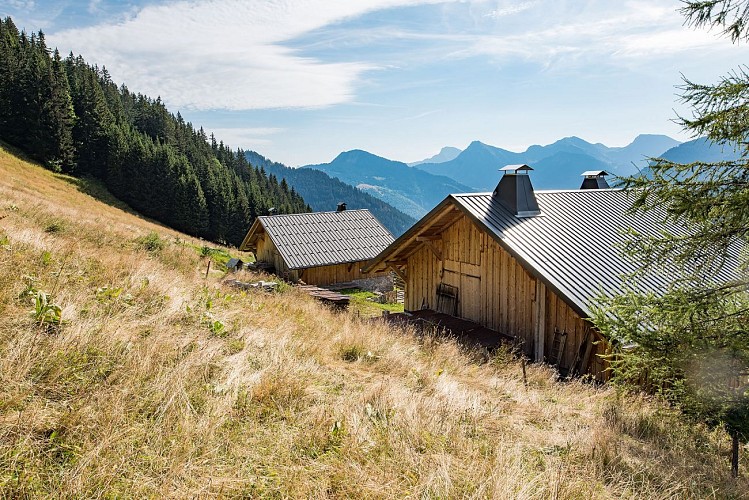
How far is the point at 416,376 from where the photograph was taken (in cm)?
612

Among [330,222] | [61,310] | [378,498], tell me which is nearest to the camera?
[378,498]

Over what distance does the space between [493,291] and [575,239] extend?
2710mm

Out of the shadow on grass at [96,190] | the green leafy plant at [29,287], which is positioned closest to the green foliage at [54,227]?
the green leafy plant at [29,287]

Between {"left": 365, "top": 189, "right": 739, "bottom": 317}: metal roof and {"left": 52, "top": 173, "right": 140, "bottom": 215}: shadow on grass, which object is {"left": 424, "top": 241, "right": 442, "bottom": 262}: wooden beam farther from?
{"left": 52, "top": 173, "right": 140, "bottom": 215}: shadow on grass

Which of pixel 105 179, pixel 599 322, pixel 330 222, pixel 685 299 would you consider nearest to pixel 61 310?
pixel 599 322

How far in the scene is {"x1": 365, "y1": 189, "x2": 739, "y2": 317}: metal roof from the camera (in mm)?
10070

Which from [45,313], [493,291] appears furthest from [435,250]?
[45,313]

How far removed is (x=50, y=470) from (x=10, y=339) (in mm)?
1642

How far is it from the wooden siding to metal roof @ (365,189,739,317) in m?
0.60

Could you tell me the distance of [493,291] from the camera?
12367 mm

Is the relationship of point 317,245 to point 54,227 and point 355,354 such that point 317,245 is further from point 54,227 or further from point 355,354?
point 355,354

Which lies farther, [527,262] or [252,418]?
[527,262]

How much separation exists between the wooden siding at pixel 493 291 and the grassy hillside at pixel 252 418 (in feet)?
11.8

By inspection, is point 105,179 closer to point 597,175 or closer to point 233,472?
point 597,175
